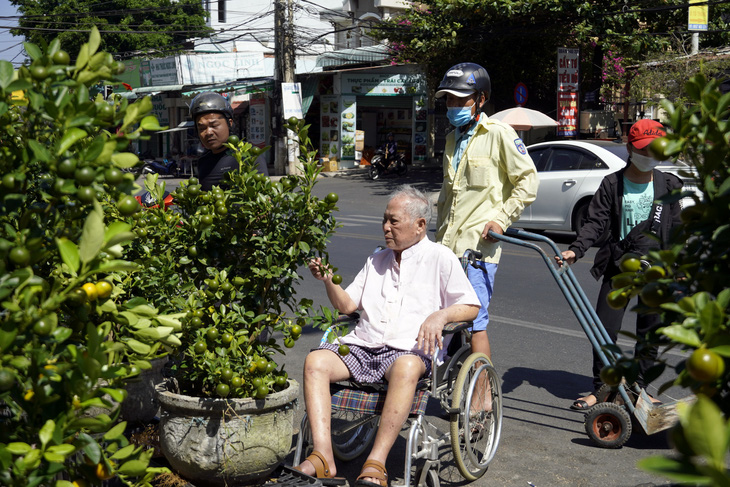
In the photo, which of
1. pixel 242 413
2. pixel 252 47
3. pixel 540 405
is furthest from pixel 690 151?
pixel 252 47

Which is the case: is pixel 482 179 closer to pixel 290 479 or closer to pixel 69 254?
pixel 290 479

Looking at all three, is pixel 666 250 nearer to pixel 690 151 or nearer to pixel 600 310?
pixel 690 151

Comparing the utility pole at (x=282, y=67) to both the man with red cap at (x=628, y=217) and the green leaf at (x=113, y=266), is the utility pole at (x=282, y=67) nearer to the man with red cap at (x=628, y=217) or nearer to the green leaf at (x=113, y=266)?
the man with red cap at (x=628, y=217)

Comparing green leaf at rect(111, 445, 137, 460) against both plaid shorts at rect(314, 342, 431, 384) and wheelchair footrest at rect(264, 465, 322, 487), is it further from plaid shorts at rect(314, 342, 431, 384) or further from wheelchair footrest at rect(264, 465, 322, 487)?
plaid shorts at rect(314, 342, 431, 384)

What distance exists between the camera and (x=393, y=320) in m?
3.96

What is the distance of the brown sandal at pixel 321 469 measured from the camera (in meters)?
3.43

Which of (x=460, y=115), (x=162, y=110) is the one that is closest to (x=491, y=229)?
(x=460, y=115)

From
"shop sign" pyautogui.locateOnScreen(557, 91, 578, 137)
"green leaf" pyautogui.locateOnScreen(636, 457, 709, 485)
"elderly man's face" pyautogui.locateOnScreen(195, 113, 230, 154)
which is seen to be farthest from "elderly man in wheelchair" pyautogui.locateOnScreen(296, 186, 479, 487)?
Result: "shop sign" pyautogui.locateOnScreen(557, 91, 578, 137)

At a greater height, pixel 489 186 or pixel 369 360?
pixel 489 186

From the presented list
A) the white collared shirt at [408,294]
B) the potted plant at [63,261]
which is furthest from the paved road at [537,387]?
the potted plant at [63,261]

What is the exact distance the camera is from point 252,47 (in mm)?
49500

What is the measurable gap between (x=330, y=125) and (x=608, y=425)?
26671 millimetres

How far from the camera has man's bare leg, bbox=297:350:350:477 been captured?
11.5ft

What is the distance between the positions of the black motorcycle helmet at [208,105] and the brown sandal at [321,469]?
2.14 m
